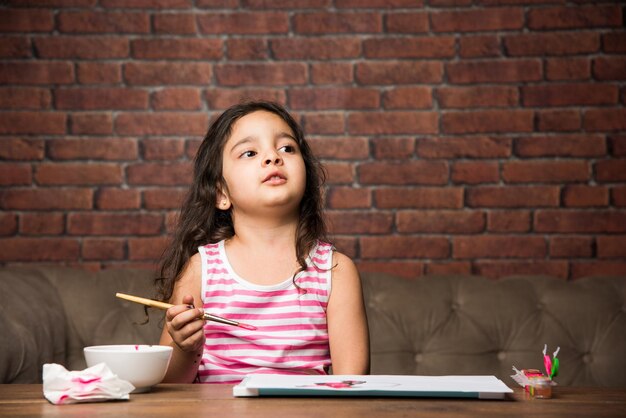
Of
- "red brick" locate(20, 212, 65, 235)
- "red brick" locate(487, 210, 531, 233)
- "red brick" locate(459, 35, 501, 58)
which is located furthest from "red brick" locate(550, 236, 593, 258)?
"red brick" locate(20, 212, 65, 235)

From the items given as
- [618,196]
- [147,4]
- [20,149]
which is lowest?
[618,196]

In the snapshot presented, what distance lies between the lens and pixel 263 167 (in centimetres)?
166

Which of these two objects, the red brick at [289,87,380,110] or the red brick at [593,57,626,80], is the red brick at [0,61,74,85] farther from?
the red brick at [593,57,626,80]

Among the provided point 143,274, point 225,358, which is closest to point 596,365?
point 225,358

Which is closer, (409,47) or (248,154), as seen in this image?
(248,154)

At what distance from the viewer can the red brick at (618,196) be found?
2531 mm

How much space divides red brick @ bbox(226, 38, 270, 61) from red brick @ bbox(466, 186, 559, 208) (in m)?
0.87

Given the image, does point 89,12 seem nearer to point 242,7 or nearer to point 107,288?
point 242,7

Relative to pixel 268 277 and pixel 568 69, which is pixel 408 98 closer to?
pixel 568 69

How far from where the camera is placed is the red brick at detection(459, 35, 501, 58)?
257 cm

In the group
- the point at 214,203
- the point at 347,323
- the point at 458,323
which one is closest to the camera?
the point at 347,323

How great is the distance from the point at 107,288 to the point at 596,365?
1.52 m

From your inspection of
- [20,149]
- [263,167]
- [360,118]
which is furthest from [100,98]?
[263,167]

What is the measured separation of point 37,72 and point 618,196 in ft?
6.82
